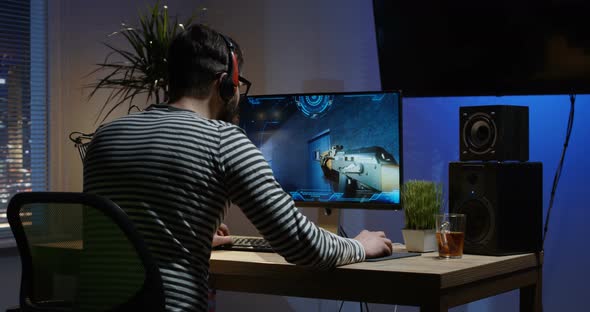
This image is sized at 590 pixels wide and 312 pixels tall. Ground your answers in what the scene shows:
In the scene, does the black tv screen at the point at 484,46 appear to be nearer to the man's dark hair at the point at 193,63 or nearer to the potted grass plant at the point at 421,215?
the potted grass plant at the point at 421,215

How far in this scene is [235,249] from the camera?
239cm

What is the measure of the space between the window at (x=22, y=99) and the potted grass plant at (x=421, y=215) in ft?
6.51

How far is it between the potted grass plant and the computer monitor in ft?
0.20

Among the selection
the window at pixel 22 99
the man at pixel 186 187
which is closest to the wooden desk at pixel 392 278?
the man at pixel 186 187

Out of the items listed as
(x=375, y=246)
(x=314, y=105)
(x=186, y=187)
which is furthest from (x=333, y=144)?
(x=186, y=187)

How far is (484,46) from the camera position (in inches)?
111

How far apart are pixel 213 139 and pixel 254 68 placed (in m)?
2.32

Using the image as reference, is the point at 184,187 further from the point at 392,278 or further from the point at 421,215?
the point at 421,215

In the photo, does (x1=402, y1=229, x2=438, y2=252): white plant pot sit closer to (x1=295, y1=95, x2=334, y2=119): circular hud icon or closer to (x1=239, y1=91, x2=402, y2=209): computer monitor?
(x1=239, y1=91, x2=402, y2=209): computer monitor

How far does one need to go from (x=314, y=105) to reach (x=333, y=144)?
15 centimetres

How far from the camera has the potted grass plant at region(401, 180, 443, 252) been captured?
2.35 m

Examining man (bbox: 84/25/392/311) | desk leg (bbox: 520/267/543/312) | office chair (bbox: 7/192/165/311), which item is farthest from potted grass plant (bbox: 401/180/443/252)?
office chair (bbox: 7/192/165/311)

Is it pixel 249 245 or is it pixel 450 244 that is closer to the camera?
pixel 450 244

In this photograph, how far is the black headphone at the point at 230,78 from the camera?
6.11 ft
